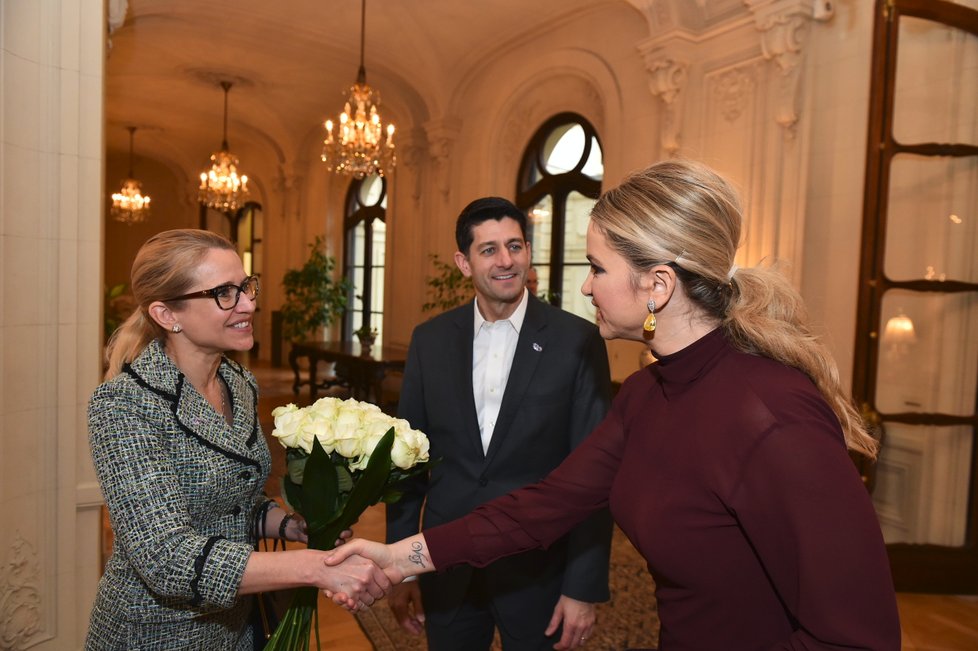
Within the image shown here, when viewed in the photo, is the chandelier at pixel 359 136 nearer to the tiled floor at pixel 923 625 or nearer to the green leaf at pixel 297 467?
A: the tiled floor at pixel 923 625

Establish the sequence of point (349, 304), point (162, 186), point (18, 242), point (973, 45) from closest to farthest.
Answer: point (18, 242) → point (973, 45) → point (349, 304) → point (162, 186)

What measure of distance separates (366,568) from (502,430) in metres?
0.62

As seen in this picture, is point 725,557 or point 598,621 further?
point 598,621

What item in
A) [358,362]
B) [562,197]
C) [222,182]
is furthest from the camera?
[222,182]

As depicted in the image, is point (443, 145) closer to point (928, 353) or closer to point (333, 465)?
point (928, 353)

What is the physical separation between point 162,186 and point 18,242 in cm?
1680

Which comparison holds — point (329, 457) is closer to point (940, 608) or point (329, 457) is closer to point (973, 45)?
point (940, 608)

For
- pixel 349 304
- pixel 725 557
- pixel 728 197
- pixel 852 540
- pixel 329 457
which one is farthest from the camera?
pixel 349 304

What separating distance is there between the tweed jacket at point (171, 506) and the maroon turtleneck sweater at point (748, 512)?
90cm

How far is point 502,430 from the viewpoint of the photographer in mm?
2072

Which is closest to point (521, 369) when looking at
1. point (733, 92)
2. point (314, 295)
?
point (733, 92)

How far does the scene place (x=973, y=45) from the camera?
160 inches

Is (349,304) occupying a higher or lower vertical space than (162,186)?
lower

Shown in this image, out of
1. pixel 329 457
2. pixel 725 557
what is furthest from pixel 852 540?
pixel 329 457
